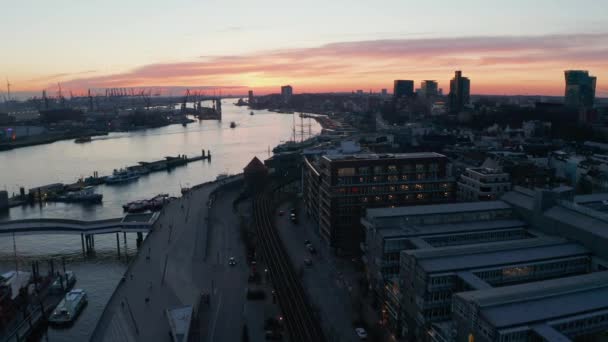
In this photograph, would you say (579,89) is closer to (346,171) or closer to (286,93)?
(346,171)

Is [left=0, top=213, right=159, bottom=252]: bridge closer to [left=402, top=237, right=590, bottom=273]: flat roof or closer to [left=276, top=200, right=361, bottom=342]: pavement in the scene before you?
[left=276, top=200, right=361, bottom=342]: pavement

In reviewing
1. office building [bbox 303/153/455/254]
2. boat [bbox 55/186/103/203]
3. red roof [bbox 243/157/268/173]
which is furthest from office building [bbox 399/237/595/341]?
boat [bbox 55/186/103/203]

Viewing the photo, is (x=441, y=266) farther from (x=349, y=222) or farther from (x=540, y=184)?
(x=540, y=184)

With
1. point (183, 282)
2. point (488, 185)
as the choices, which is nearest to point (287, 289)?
point (183, 282)

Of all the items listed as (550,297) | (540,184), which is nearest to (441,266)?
(550,297)

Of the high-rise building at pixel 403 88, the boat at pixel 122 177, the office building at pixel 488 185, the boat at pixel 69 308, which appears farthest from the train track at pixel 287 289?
the high-rise building at pixel 403 88
